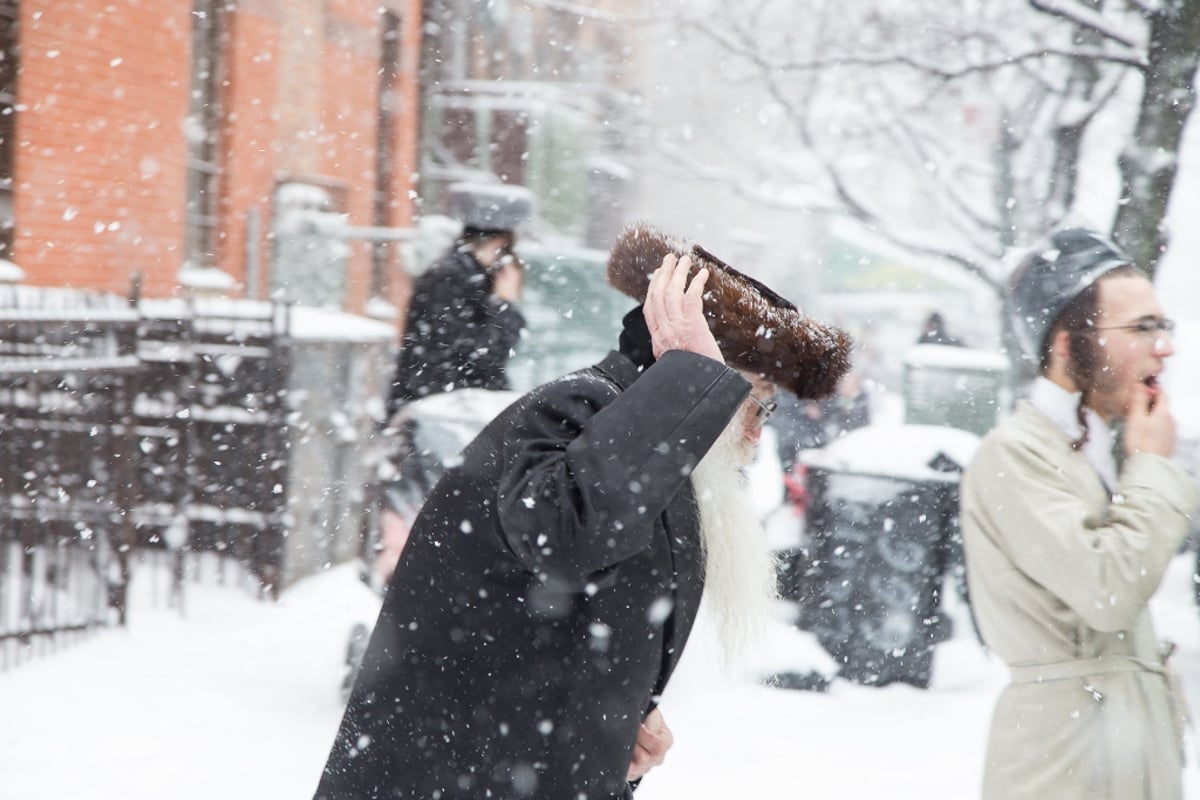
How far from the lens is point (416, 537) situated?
181 centimetres

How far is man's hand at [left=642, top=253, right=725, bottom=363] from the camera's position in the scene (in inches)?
66.9

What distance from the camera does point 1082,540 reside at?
217cm

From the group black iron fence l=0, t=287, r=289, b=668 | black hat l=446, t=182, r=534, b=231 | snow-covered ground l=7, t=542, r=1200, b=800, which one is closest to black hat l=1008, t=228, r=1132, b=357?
snow-covered ground l=7, t=542, r=1200, b=800

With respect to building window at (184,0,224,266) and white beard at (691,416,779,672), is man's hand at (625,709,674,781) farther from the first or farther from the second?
building window at (184,0,224,266)

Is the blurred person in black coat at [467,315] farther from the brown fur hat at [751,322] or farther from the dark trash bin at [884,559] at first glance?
the brown fur hat at [751,322]

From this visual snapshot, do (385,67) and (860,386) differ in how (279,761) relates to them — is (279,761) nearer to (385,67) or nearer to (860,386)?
(860,386)

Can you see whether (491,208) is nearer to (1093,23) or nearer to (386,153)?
(1093,23)

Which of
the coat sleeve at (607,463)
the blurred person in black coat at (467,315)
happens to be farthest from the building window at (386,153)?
the coat sleeve at (607,463)

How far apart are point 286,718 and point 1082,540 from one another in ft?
12.8

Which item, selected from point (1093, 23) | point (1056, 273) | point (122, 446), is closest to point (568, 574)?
point (1056, 273)

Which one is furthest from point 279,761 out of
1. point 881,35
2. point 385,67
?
point 385,67

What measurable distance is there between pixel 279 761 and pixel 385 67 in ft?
28.7

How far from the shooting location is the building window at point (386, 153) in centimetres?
1165

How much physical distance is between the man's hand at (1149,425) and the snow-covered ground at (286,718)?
219cm
